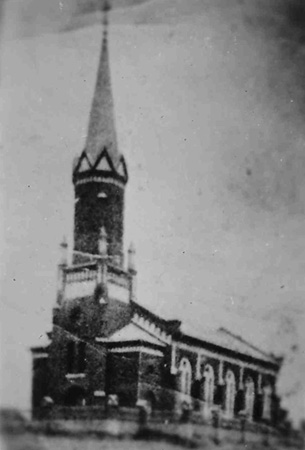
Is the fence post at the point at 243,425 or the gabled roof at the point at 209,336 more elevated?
the gabled roof at the point at 209,336

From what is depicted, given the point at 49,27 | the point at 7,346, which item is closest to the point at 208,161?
the point at 49,27

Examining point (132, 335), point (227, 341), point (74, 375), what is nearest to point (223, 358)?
point (227, 341)

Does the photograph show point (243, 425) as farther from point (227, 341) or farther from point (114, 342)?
point (114, 342)

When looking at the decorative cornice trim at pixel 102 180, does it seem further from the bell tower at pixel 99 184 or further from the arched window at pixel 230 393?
the arched window at pixel 230 393

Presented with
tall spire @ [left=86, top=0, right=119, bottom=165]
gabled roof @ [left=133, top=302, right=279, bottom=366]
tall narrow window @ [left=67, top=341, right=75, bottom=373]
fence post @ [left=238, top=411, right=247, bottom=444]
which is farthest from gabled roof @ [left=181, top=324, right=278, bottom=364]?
tall spire @ [left=86, top=0, right=119, bottom=165]

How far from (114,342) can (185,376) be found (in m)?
0.16

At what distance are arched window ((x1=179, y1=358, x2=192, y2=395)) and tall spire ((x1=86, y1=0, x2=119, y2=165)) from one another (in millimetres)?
428

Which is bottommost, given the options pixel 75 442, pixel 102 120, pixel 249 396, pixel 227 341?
pixel 75 442

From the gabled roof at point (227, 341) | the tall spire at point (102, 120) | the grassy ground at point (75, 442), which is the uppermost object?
the tall spire at point (102, 120)

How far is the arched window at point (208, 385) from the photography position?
1.85 metres

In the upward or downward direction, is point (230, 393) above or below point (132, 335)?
below

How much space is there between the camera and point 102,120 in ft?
6.18

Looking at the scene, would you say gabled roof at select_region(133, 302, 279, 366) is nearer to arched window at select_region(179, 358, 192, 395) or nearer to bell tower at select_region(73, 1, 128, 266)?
arched window at select_region(179, 358, 192, 395)

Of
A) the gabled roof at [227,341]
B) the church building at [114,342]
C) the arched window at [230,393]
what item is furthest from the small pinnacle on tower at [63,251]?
the arched window at [230,393]
